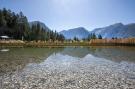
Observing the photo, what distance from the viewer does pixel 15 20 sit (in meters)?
134

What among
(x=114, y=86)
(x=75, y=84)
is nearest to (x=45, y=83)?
(x=75, y=84)

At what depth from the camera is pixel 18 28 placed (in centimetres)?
12719

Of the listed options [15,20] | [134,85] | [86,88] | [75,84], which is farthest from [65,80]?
[15,20]

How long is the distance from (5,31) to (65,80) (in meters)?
124

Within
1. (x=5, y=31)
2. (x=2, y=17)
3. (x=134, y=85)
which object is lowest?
(x=134, y=85)

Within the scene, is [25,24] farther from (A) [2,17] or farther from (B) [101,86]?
(B) [101,86]

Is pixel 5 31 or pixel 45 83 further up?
pixel 5 31

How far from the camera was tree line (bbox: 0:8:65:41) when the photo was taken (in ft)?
397

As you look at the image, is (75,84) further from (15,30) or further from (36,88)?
(15,30)

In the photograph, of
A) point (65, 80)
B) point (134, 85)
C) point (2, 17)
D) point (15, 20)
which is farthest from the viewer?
point (15, 20)

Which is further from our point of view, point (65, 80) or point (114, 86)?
point (65, 80)

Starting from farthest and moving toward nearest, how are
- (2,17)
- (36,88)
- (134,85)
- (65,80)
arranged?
(2,17) < (65,80) < (134,85) < (36,88)

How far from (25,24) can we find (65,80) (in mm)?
115869

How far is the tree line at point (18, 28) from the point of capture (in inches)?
4762
